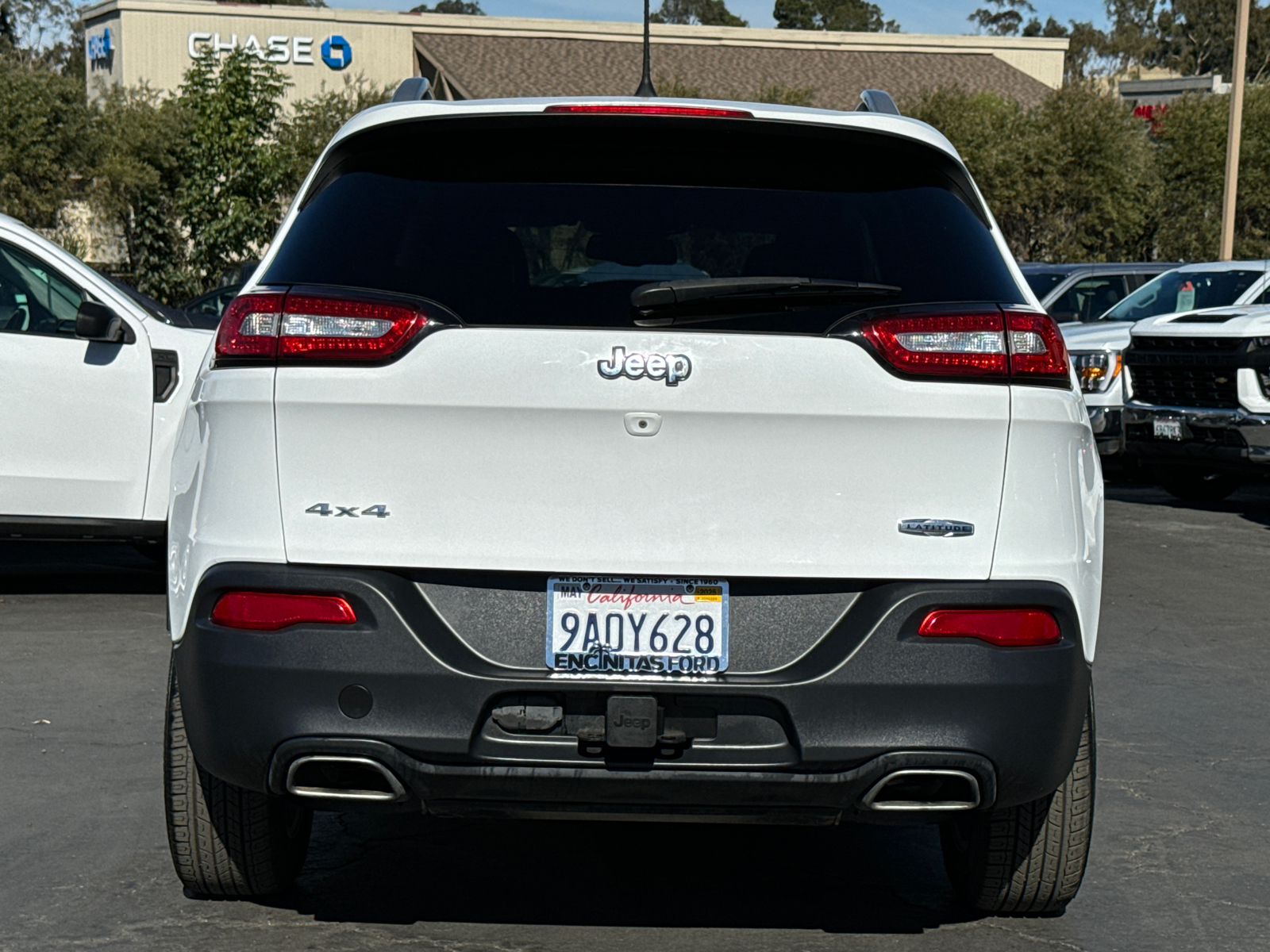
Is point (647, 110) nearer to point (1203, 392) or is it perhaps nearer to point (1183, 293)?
point (1203, 392)

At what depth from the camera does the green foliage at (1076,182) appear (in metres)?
46.6

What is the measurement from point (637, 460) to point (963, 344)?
0.69 m

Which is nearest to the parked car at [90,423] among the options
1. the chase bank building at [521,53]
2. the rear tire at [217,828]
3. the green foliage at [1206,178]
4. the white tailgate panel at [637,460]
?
the rear tire at [217,828]

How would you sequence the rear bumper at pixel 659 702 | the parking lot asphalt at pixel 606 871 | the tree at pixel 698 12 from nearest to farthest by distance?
the rear bumper at pixel 659 702, the parking lot asphalt at pixel 606 871, the tree at pixel 698 12

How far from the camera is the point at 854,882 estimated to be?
4.50 meters

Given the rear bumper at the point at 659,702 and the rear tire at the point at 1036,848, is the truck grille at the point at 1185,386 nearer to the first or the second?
the rear tire at the point at 1036,848

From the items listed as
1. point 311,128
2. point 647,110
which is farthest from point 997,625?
point 311,128

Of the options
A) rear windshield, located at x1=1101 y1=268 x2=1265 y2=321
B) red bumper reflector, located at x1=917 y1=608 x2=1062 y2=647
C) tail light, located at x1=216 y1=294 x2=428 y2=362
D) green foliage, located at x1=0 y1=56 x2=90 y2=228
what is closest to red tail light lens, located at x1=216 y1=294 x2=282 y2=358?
tail light, located at x1=216 y1=294 x2=428 y2=362

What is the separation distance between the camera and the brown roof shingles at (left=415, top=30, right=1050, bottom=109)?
2763 inches

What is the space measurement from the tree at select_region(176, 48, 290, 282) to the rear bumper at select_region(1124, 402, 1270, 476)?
24.8 metres

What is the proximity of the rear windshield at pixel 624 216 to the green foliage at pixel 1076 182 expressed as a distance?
44.1 metres

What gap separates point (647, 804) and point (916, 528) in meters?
0.77

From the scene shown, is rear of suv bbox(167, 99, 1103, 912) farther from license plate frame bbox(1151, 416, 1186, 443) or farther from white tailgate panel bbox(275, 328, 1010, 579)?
license plate frame bbox(1151, 416, 1186, 443)

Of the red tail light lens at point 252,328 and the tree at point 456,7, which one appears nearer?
the red tail light lens at point 252,328
